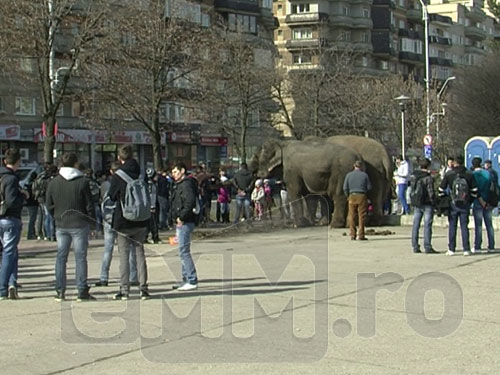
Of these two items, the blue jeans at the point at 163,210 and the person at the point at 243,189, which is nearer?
the blue jeans at the point at 163,210

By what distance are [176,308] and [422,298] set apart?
125 inches

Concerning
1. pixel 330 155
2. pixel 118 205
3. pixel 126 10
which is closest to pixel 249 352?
pixel 118 205

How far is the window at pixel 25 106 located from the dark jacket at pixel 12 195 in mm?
37350

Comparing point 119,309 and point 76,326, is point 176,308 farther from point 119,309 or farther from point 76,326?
point 76,326

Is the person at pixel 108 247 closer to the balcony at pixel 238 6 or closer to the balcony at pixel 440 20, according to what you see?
the balcony at pixel 238 6

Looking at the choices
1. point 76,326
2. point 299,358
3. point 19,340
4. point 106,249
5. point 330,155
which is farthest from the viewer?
point 330,155

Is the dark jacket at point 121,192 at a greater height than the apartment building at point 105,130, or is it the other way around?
the apartment building at point 105,130

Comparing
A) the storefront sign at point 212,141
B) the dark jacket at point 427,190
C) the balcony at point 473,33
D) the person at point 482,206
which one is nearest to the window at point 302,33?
the storefront sign at point 212,141

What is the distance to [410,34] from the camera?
98.0 metres

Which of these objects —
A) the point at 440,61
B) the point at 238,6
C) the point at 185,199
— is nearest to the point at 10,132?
the point at 238,6

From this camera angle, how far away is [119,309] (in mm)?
10398

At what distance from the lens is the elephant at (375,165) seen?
2319 cm

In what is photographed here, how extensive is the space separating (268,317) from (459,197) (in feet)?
24.0

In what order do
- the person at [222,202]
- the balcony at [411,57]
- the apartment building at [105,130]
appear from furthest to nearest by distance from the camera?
the balcony at [411,57] < the apartment building at [105,130] < the person at [222,202]
